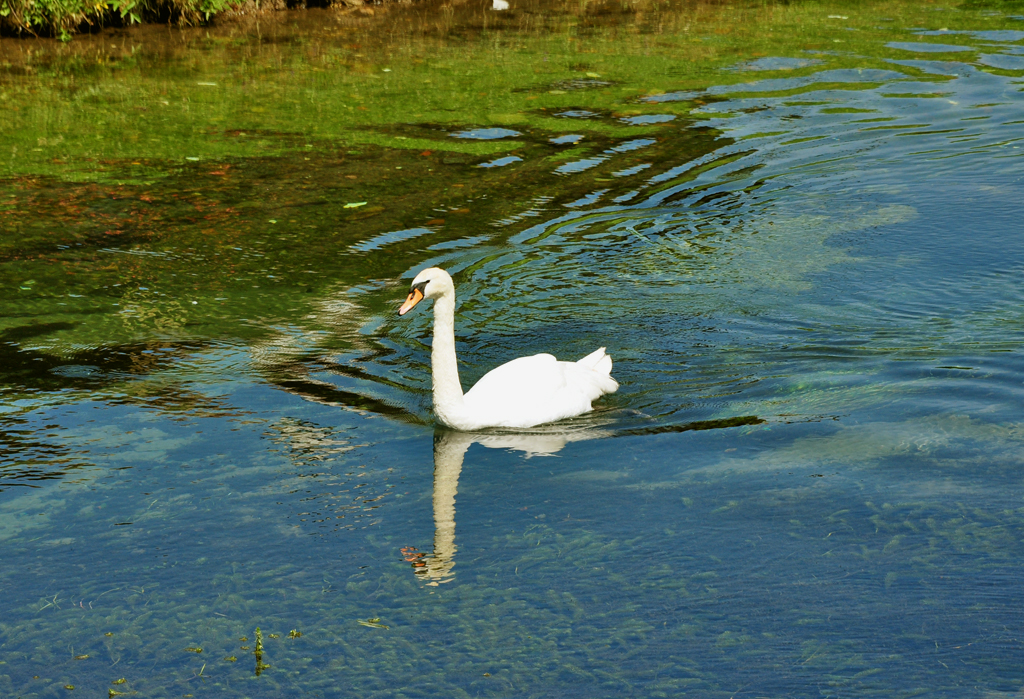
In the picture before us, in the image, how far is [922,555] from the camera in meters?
4.61

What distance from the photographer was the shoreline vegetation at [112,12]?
16.6m

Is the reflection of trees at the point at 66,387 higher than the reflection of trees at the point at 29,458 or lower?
higher

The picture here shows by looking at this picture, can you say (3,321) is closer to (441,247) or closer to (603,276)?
(441,247)

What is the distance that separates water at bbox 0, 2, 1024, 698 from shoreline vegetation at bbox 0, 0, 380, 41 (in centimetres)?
367

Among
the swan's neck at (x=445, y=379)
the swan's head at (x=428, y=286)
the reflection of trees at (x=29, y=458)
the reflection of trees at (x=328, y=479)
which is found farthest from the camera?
the swan's neck at (x=445, y=379)

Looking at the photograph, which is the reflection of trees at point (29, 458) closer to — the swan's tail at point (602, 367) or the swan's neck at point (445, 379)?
the swan's neck at point (445, 379)

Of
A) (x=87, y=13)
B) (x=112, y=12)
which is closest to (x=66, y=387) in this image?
(x=87, y=13)

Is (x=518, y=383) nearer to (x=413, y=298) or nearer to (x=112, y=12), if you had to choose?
(x=413, y=298)

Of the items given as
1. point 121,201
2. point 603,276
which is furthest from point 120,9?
point 603,276

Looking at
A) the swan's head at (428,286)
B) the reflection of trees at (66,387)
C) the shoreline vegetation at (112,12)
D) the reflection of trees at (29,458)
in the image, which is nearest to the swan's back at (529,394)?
the swan's head at (428,286)

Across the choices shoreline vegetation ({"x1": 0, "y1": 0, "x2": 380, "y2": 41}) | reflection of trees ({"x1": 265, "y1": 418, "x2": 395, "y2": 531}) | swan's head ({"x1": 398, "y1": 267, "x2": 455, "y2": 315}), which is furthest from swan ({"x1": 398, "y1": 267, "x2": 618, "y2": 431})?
shoreline vegetation ({"x1": 0, "y1": 0, "x2": 380, "y2": 41})

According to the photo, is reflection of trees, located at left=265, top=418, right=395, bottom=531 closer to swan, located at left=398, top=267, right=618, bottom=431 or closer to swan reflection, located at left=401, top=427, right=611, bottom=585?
swan reflection, located at left=401, top=427, right=611, bottom=585

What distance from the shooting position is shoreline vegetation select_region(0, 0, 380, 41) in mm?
16562

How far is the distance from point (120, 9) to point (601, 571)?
15478 mm
